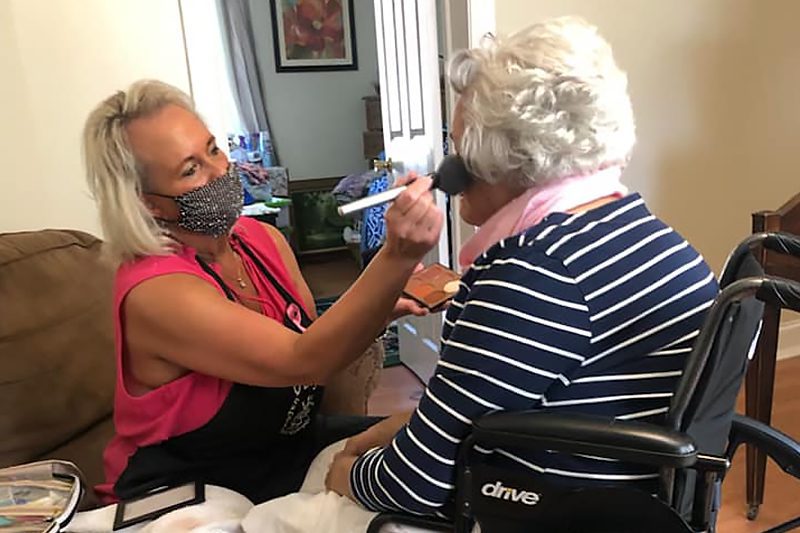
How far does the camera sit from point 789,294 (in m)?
0.72

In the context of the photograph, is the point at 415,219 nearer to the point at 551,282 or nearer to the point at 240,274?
the point at 551,282

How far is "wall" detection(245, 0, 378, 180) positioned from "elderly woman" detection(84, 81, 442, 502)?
4312mm

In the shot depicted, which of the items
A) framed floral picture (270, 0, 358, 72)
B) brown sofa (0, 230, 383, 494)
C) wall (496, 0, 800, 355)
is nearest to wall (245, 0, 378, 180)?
framed floral picture (270, 0, 358, 72)

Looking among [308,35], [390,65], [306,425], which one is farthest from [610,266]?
[308,35]

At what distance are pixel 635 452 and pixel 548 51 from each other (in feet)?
1.64

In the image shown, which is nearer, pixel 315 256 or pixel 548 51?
pixel 548 51

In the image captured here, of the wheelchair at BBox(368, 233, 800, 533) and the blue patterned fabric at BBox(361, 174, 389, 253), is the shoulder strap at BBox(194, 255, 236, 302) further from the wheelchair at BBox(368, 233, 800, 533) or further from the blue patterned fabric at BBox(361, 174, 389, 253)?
the blue patterned fabric at BBox(361, 174, 389, 253)

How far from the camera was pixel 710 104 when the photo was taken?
270 centimetres

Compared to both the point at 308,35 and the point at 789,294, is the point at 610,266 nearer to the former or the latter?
the point at 789,294

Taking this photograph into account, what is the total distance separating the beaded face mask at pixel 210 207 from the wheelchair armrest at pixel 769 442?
89 centimetres

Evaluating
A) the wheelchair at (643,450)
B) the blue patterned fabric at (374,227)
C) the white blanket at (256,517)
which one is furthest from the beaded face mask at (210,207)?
the blue patterned fabric at (374,227)

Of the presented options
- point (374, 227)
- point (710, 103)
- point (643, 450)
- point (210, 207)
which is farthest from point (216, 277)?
point (710, 103)

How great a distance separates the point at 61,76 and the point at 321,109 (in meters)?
3.57

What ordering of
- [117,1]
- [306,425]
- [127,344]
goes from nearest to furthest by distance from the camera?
[127,344] < [306,425] < [117,1]
